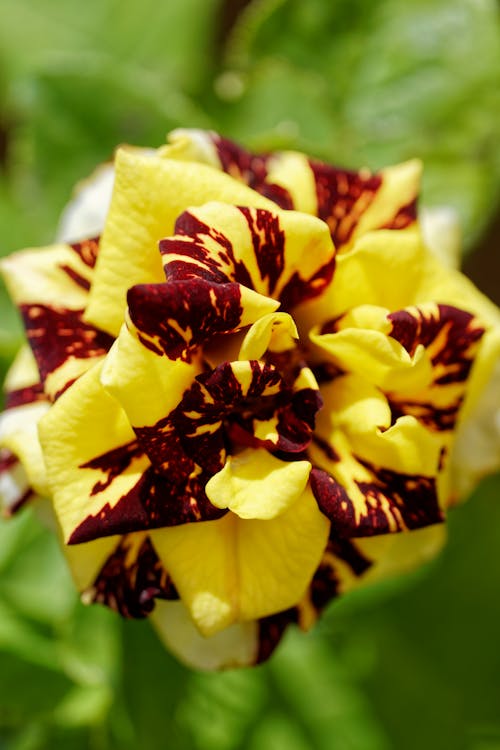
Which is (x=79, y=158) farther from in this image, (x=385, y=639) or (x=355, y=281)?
(x=385, y=639)

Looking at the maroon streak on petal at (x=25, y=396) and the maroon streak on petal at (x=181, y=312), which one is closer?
the maroon streak on petal at (x=181, y=312)

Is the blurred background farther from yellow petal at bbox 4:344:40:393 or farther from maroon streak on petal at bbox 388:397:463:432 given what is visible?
maroon streak on petal at bbox 388:397:463:432

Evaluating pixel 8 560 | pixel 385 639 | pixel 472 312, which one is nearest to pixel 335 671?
pixel 385 639

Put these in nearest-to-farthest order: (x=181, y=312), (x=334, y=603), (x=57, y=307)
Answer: (x=181, y=312) < (x=57, y=307) < (x=334, y=603)

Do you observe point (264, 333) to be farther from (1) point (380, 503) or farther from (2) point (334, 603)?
(2) point (334, 603)

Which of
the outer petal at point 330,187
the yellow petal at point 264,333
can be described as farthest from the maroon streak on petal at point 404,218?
the yellow petal at point 264,333

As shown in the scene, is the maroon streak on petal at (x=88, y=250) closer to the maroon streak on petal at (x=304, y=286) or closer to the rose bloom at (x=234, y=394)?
the rose bloom at (x=234, y=394)

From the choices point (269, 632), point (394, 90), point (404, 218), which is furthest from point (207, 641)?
point (394, 90)
